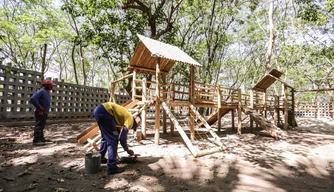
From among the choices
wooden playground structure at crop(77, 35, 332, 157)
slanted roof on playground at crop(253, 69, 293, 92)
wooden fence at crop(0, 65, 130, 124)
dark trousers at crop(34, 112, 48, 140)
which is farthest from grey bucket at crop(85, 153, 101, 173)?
slanted roof on playground at crop(253, 69, 293, 92)

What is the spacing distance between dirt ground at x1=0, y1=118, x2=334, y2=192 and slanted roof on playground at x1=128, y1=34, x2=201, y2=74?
357 cm

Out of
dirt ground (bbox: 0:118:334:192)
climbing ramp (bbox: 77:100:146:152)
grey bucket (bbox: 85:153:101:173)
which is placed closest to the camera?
dirt ground (bbox: 0:118:334:192)

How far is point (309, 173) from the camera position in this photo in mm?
4688

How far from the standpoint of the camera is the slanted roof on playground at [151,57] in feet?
23.7

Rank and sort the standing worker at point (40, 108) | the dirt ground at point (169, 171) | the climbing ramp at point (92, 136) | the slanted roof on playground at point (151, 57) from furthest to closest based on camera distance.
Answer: the slanted roof on playground at point (151, 57) → the standing worker at point (40, 108) → the climbing ramp at point (92, 136) → the dirt ground at point (169, 171)

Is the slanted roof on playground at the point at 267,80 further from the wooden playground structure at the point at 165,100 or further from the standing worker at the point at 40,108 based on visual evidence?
the standing worker at the point at 40,108

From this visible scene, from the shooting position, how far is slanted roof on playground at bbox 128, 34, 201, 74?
23.7ft

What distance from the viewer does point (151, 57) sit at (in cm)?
834

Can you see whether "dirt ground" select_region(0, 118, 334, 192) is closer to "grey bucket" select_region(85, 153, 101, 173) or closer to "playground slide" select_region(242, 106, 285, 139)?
"grey bucket" select_region(85, 153, 101, 173)

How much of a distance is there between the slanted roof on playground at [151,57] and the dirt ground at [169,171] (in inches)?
141

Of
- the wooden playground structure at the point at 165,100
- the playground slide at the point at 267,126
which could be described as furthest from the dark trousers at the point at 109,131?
the playground slide at the point at 267,126

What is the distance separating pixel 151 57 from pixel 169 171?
210 inches

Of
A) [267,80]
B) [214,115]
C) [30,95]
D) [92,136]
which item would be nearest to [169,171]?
[92,136]

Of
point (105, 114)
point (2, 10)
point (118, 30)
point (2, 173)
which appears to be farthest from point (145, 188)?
point (2, 10)
